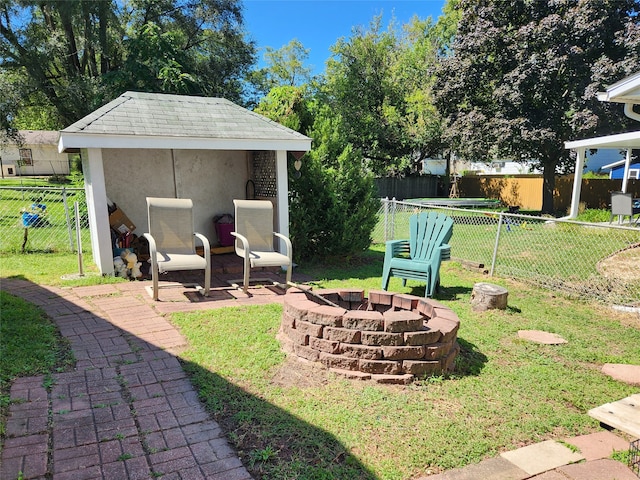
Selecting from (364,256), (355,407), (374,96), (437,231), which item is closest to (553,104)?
(374,96)

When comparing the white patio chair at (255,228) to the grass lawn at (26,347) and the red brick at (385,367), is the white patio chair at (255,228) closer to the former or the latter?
the grass lawn at (26,347)

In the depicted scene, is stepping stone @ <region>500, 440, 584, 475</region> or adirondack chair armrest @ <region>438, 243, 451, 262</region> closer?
→ stepping stone @ <region>500, 440, 584, 475</region>

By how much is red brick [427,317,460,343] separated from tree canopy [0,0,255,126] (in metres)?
14.5

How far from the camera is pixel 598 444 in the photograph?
262cm

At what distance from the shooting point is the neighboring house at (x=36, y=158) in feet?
114

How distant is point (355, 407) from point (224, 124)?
531cm

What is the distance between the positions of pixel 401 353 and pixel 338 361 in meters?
0.53

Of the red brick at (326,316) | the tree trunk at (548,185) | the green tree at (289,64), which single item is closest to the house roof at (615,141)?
the tree trunk at (548,185)

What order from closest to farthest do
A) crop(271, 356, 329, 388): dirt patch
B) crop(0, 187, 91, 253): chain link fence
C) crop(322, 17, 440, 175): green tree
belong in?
1. crop(271, 356, 329, 388): dirt patch
2. crop(0, 187, 91, 253): chain link fence
3. crop(322, 17, 440, 175): green tree

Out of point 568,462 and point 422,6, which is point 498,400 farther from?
point 422,6

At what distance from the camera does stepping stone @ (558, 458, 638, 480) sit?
7.44 feet

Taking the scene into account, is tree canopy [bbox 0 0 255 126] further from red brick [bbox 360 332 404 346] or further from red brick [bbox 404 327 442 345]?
red brick [bbox 404 327 442 345]

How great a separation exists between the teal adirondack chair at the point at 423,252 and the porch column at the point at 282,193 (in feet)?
6.35

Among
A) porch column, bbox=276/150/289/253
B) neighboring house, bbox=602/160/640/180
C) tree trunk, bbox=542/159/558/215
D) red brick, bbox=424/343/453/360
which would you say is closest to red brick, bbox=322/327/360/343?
red brick, bbox=424/343/453/360
